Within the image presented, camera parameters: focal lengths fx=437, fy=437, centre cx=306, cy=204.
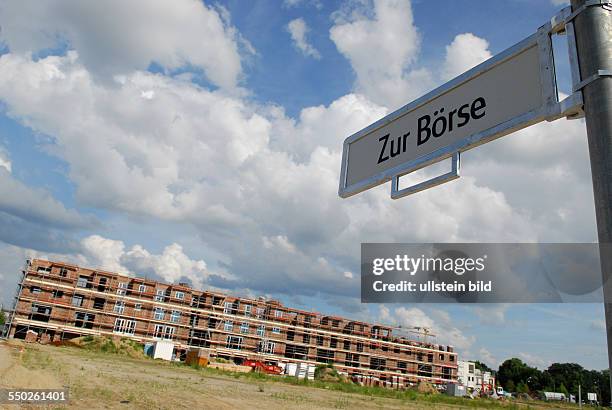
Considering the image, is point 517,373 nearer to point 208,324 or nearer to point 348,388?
point 208,324

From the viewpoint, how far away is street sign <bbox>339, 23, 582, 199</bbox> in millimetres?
1730

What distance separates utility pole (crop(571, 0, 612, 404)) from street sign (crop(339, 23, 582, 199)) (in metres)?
0.08

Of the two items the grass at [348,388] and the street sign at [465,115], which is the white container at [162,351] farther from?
the street sign at [465,115]

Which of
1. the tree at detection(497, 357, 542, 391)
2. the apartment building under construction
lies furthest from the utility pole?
the tree at detection(497, 357, 542, 391)

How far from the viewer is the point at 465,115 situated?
1998 millimetres

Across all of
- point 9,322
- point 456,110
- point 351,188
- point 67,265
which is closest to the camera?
point 456,110

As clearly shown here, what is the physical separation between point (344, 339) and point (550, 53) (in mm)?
87242

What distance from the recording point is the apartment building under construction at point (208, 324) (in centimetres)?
5931

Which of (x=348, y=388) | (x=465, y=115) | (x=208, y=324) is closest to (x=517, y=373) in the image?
(x=208, y=324)

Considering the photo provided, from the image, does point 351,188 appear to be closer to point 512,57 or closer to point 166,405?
point 512,57

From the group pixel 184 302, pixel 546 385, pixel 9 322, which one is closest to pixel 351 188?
pixel 9 322

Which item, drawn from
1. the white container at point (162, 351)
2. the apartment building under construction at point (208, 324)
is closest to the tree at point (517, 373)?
the apartment building under construction at point (208, 324)

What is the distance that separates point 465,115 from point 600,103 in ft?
2.02

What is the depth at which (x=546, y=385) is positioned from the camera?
11006cm
